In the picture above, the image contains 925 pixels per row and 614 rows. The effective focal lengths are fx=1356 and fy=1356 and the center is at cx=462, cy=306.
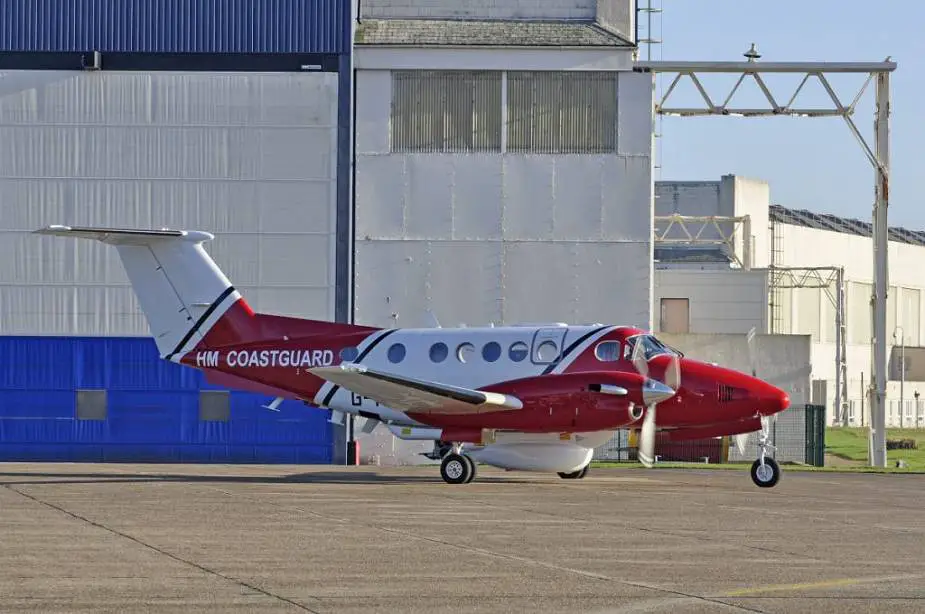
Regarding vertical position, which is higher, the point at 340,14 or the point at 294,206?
the point at 340,14

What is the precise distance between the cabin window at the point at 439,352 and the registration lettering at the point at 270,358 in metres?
2.14

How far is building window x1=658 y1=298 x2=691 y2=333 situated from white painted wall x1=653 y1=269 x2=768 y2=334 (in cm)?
38

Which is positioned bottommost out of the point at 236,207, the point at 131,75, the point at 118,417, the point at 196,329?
the point at 118,417

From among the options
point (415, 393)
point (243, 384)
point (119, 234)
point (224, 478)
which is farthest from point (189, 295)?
point (415, 393)

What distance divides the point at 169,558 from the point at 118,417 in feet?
78.3

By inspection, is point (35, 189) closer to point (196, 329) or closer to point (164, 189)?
point (164, 189)

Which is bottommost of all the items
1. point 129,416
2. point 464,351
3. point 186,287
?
point 129,416

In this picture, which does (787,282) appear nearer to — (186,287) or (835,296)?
(835,296)

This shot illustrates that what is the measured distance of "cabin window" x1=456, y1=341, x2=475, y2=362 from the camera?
2725 centimetres

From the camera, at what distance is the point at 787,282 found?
72.2 m

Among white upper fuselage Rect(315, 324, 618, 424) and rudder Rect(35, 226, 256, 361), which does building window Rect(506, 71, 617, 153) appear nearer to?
white upper fuselage Rect(315, 324, 618, 424)

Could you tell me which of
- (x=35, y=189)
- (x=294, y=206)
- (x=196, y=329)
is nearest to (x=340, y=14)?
(x=294, y=206)

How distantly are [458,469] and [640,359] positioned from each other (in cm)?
409

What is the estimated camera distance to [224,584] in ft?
38.7
